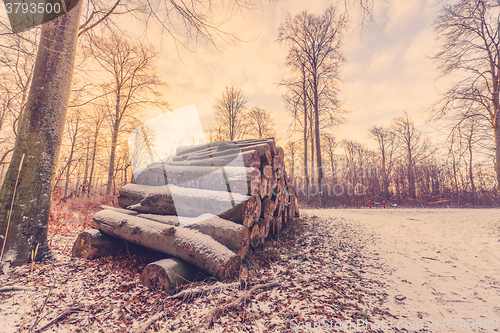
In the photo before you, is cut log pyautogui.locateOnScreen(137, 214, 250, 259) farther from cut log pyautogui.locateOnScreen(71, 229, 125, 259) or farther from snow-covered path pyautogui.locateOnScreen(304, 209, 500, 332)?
snow-covered path pyautogui.locateOnScreen(304, 209, 500, 332)

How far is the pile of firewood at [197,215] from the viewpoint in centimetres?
285

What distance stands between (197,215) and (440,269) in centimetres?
448

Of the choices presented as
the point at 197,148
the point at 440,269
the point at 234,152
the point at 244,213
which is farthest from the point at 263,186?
the point at 440,269

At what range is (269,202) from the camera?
4820 mm

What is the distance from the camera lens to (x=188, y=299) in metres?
2.40

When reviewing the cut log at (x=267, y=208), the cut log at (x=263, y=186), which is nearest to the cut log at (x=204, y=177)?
the cut log at (x=263, y=186)

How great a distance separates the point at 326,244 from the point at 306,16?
14.2m

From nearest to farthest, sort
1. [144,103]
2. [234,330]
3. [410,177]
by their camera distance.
A: [234,330] < [144,103] < [410,177]

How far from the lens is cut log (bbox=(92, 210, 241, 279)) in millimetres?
2768

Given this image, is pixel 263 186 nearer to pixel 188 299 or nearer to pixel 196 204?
pixel 196 204

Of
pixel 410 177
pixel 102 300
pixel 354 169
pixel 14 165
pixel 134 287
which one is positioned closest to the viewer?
pixel 102 300

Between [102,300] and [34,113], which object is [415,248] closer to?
[102,300]

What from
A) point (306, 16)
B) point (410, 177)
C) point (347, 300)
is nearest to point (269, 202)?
Answer: point (347, 300)

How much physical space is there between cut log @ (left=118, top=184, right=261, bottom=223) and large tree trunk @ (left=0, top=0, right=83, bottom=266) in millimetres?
1460
